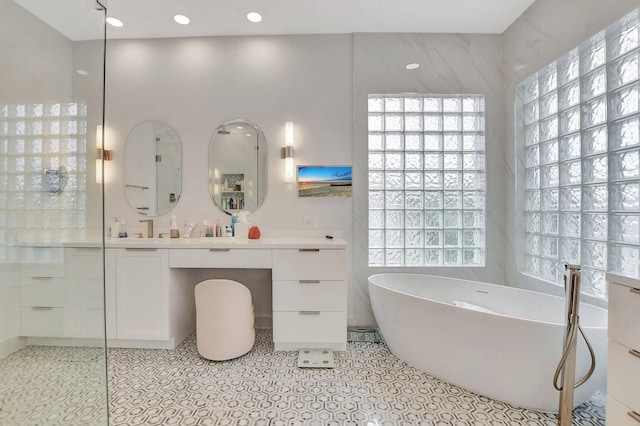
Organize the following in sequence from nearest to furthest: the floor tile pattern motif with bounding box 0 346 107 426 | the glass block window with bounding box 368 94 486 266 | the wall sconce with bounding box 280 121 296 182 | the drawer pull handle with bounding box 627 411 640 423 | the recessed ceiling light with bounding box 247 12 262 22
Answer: the drawer pull handle with bounding box 627 411 640 423 → the floor tile pattern motif with bounding box 0 346 107 426 → the recessed ceiling light with bounding box 247 12 262 22 → the wall sconce with bounding box 280 121 296 182 → the glass block window with bounding box 368 94 486 266

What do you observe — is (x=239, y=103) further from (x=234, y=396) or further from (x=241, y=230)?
(x=234, y=396)

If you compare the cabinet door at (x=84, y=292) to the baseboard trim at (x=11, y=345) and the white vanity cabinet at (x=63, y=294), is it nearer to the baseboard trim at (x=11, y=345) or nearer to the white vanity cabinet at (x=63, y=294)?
the white vanity cabinet at (x=63, y=294)

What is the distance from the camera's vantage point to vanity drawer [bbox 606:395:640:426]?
1.06m

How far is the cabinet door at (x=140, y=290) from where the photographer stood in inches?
83.2

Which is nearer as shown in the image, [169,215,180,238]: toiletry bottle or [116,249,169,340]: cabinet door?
[116,249,169,340]: cabinet door

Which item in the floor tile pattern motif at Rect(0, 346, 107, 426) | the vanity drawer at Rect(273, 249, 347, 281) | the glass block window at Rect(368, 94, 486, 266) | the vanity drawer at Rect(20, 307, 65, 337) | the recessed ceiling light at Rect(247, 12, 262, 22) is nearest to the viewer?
the floor tile pattern motif at Rect(0, 346, 107, 426)

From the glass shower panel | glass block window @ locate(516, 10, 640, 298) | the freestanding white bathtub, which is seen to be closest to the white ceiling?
glass block window @ locate(516, 10, 640, 298)

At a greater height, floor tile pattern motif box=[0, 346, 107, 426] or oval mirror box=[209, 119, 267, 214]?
oval mirror box=[209, 119, 267, 214]

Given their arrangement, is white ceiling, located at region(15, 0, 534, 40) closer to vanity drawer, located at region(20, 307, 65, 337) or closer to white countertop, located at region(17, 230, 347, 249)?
white countertop, located at region(17, 230, 347, 249)

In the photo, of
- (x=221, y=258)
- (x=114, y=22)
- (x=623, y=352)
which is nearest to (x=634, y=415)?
(x=623, y=352)

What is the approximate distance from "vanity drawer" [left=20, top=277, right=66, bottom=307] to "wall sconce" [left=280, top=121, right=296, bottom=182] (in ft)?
5.72

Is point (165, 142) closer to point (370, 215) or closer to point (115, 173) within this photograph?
point (115, 173)

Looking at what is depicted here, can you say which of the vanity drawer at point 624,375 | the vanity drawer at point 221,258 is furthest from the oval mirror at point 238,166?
the vanity drawer at point 624,375

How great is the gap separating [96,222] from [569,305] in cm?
250
